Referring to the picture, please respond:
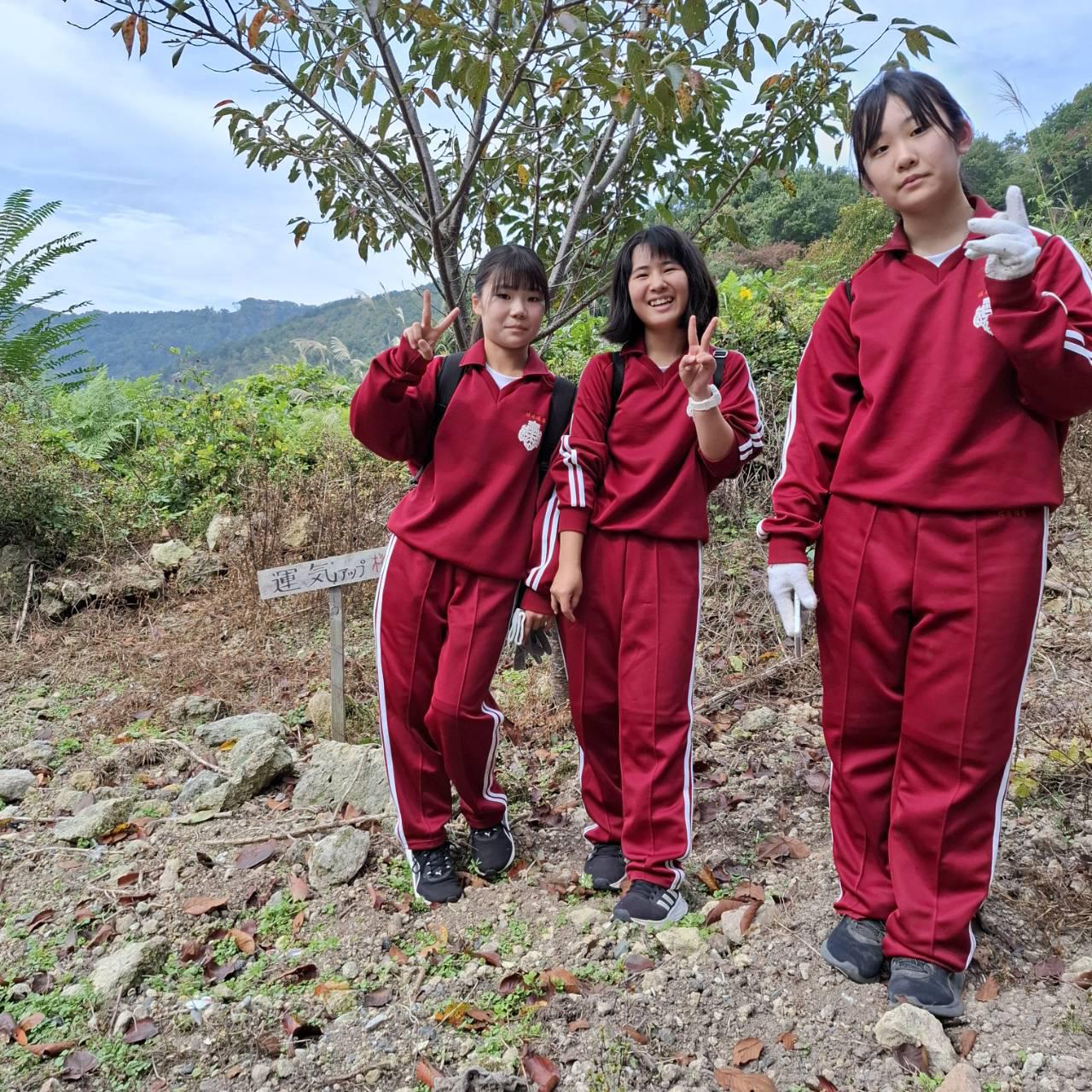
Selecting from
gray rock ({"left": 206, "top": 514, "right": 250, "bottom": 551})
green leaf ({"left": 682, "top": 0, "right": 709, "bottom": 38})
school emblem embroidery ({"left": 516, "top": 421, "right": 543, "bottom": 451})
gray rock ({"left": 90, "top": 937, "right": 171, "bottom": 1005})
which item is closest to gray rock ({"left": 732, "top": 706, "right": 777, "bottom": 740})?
school emblem embroidery ({"left": 516, "top": 421, "right": 543, "bottom": 451})

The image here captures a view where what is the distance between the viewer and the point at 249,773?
11.4 feet

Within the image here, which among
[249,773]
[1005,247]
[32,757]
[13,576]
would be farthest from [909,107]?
[13,576]

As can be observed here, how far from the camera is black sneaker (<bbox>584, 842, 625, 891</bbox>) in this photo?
8.68ft

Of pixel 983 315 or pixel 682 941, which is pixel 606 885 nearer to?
pixel 682 941

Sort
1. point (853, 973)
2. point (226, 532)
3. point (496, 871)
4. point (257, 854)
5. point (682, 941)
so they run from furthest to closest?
point (226, 532) < point (257, 854) < point (496, 871) < point (682, 941) < point (853, 973)

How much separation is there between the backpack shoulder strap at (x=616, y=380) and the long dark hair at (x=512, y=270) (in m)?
0.33

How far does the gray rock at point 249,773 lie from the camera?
3.43m

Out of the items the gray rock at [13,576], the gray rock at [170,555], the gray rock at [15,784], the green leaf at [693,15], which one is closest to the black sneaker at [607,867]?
the green leaf at [693,15]

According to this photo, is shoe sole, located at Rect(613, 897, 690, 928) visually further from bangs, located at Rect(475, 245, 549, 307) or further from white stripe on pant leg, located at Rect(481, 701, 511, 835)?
bangs, located at Rect(475, 245, 549, 307)

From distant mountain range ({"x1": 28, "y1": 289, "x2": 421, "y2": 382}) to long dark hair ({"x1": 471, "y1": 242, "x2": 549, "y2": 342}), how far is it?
1.25ft

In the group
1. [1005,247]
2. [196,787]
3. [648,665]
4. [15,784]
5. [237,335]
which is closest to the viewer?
[1005,247]

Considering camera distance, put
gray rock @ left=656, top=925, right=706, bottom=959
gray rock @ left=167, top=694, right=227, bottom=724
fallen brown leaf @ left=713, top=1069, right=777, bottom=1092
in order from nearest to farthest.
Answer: fallen brown leaf @ left=713, top=1069, right=777, bottom=1092, gray rock @ left=656, top=925, right=706, bottom=959, gray rock @ left=167, top=694, right=227, bottom=724

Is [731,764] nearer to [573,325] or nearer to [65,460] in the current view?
[573,325]

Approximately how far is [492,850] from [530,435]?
135cm
